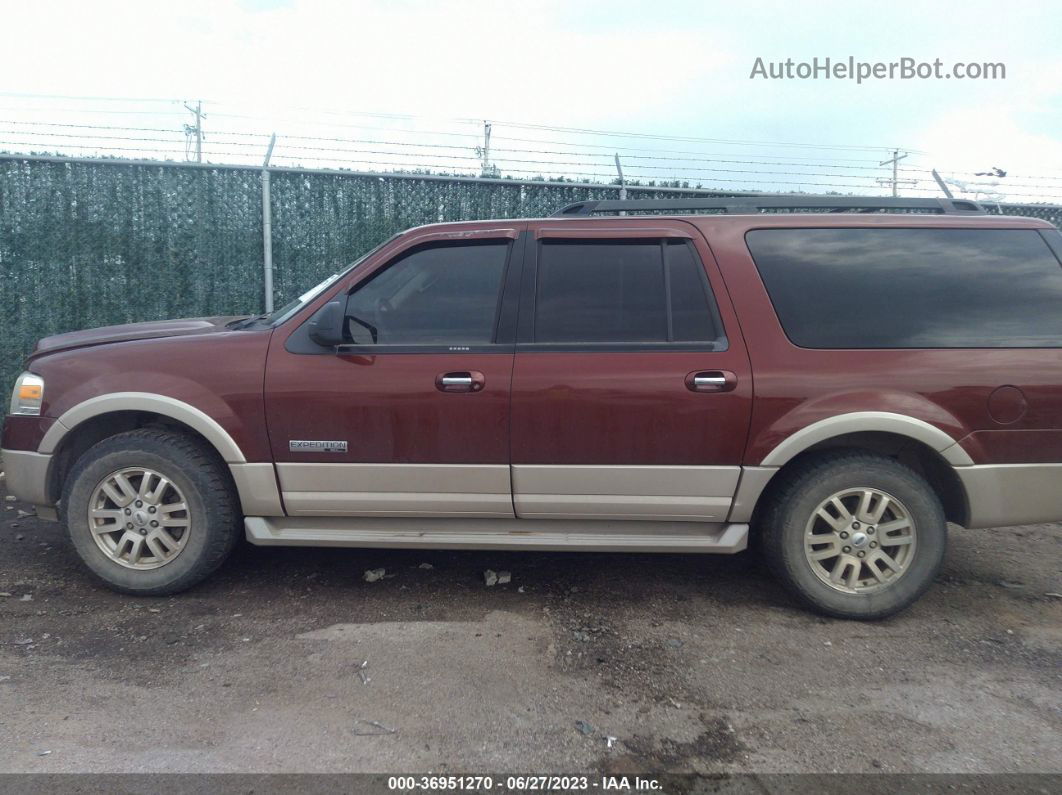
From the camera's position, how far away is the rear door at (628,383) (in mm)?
3703

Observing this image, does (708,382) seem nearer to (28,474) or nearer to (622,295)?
(622,295)

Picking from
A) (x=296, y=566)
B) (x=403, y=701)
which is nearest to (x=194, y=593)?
(x=296, y=566)

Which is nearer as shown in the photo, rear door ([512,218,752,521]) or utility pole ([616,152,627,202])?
rear door ([512,218,752,521])

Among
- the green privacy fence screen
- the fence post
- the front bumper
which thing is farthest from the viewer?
the fence post

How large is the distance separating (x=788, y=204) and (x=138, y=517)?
3730 millimetres

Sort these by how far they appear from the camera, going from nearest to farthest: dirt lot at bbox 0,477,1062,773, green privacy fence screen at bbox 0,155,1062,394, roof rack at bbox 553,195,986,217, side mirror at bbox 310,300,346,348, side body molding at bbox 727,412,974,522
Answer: dirt lot at bbox 0,477,1062,773, side body molding at bbox 727,412,974,522, side mirror at bbox 310,300,346,348, roof rack at bbox 553,195,986,217, green privacy fence screen at bbox 0,155,1062,394

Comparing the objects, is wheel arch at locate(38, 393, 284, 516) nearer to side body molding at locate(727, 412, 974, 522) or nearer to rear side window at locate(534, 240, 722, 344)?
rear side window at locate(534, 240, 722, 344)

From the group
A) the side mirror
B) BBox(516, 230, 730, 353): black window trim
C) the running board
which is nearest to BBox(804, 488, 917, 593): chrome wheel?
the running board

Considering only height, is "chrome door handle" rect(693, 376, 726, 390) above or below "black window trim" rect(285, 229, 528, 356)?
below

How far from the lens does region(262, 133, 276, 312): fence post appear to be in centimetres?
738

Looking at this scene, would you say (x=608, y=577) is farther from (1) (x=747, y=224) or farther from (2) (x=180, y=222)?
(2) (x=180, y=222)

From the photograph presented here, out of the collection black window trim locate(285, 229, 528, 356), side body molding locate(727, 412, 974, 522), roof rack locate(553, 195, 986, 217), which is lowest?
side body molding locate(727, 412, 974, 522)

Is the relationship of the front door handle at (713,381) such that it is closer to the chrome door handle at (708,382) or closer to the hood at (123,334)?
the chrome door handle at (708,382)

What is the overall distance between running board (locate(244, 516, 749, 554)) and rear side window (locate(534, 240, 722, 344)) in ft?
2.99
